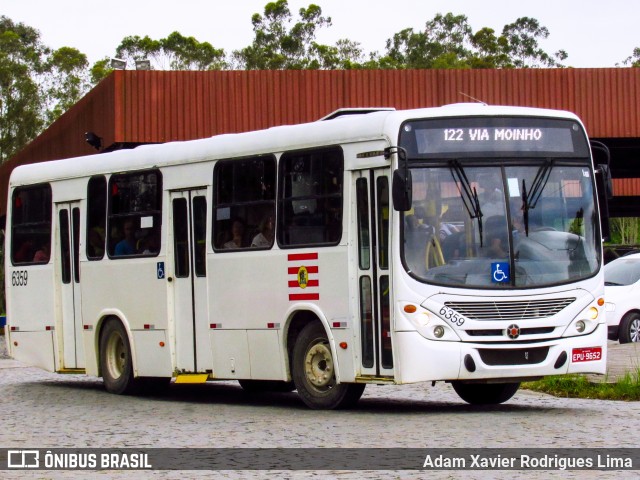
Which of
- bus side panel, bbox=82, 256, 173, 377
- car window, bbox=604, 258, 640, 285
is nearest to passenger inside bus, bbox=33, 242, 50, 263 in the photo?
bus side panel, bbox=82, 256, 173, 377

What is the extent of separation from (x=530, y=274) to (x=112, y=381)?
6.77 metres

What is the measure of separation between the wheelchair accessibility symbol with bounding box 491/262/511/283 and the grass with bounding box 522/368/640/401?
2.99m

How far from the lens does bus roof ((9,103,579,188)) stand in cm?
1373

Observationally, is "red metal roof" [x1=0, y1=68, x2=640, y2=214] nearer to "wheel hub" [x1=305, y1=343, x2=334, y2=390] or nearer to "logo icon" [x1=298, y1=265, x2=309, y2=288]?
"logo icon" [x1=298, y1=265, x2=309, y2=288]

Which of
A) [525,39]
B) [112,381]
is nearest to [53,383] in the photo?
[112,381]

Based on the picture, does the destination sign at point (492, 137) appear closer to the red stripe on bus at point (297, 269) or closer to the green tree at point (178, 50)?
the red stripe on bus at point (297, 269)

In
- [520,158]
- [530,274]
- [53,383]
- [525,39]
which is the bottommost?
[53,383]

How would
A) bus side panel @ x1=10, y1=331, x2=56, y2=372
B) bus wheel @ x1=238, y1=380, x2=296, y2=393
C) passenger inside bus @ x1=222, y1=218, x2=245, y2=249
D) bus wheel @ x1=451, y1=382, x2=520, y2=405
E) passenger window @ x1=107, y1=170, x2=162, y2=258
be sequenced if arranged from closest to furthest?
1. bus wheel @ x1=451, y1=382, x2=520, y2=405
2. passenger inside bus @ x1=222, y1=218, x2=245, y2=249
3. passenger window @ x1=107, y1=170, x2=162, y2=258
4. bus wheel @ x1=238, y1=380, x2=296, y2=393
5. bus side panel @ x1=10, y1=331, x2=56, y2=372

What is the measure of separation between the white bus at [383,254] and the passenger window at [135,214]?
0.11 m

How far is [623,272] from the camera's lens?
28.2 meters

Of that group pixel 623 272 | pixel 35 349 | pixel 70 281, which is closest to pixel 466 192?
pixel 70 281

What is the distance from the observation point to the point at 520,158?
45.3 feet

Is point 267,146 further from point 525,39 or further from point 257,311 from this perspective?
point 525,39

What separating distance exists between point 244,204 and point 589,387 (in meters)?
4.76
